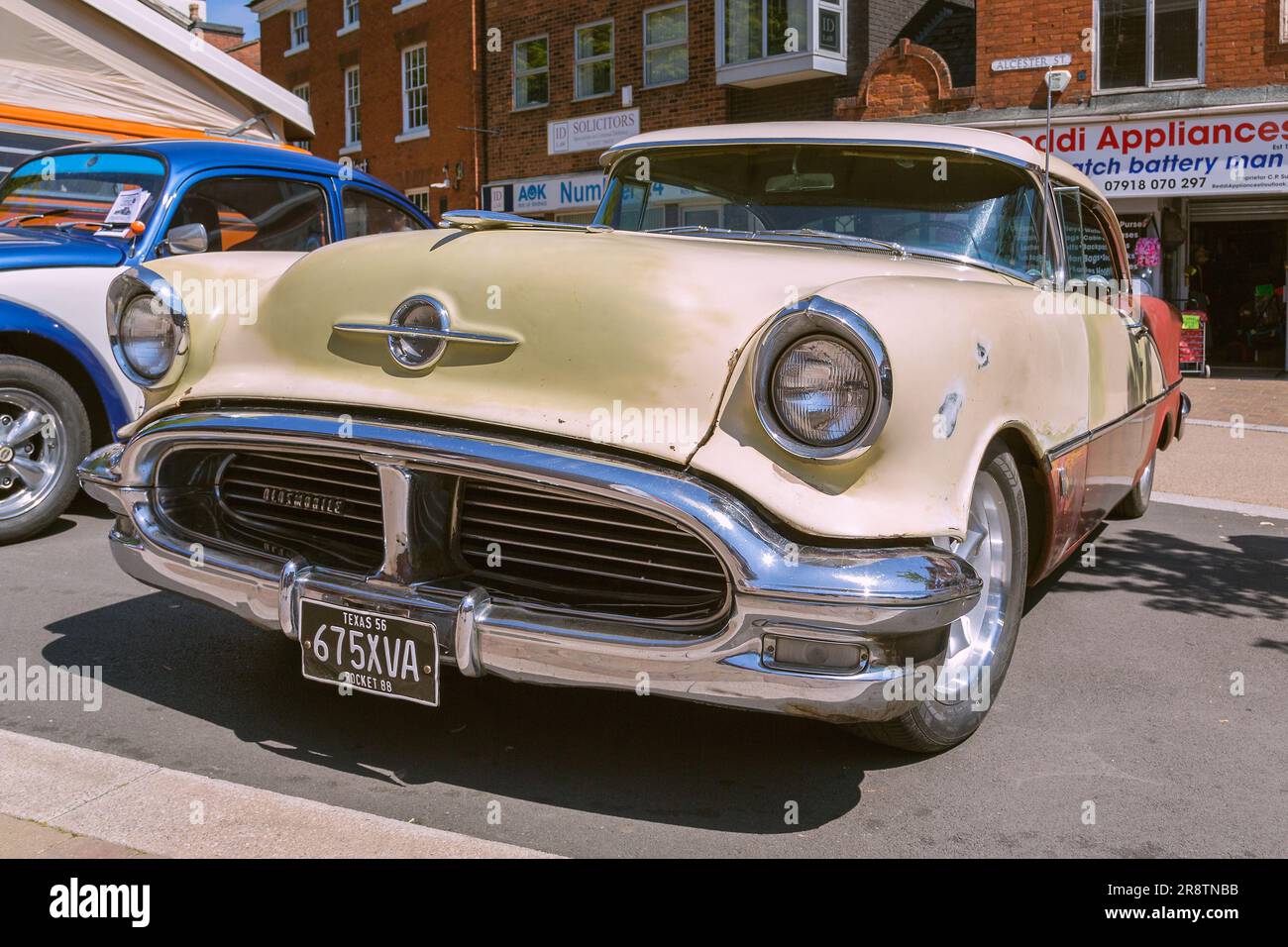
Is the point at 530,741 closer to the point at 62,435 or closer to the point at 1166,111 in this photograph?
the point at 62,435

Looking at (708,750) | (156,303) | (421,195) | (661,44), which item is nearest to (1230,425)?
(708,750)

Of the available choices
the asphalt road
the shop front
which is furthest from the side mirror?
the shop front

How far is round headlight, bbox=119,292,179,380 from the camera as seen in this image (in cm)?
321

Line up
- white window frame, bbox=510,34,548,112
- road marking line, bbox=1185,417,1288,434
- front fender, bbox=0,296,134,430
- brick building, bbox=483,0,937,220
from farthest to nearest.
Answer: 1. white window frame, bbox=510,34,548,112
2. brick building, bbox=483,0,937,220
3. road marking line, bbox=1185,417,1288,434
4. front fender, bbox=0,296,134,430

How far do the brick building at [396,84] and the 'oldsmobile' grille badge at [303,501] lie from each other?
1950 centimetres

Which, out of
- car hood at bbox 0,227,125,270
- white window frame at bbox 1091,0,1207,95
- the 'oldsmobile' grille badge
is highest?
white window frame at bbox 1091,0,1207,95

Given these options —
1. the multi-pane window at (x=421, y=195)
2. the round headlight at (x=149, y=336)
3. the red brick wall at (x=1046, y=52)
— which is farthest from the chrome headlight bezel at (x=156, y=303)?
the multi-pane window at (x=421, y=195)

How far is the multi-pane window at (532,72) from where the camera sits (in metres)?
21.0

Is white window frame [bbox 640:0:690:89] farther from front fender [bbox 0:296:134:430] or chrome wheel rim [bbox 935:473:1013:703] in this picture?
chrome wheel rim [bbox 935:473:1013:703]

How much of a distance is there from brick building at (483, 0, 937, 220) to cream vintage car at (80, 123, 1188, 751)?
14984 mm

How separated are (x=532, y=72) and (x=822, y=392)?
2015 centimetres

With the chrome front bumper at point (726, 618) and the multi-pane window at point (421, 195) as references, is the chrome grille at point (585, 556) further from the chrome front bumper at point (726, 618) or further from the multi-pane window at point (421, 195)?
the multi-pane window at point (421, 195)

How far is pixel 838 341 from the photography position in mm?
2459
